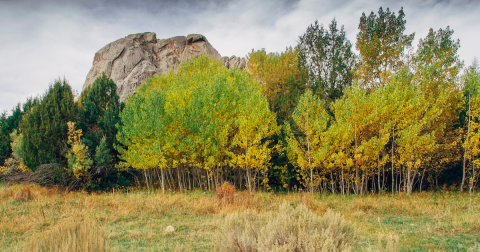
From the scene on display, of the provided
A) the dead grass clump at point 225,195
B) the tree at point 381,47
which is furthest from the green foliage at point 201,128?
the tree at point 381,47

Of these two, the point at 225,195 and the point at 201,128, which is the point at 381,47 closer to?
the point at 201,128

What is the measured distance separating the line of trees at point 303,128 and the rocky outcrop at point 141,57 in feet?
94.2

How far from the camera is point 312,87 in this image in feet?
85.5

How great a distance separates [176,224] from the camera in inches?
395

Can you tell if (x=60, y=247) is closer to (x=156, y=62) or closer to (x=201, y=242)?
(x=201, y=242)

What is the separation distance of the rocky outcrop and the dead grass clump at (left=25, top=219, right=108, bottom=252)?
152 feet

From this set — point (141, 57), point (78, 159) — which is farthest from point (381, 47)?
point (141, 57)

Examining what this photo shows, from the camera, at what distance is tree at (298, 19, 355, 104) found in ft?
86.3

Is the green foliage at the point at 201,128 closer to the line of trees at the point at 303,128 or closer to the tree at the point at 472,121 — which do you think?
the line of trees at the point at 303,128

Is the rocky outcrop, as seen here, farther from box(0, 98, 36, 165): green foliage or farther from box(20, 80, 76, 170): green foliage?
box(20, 80, 76, 170): green foliage

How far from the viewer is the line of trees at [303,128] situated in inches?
714

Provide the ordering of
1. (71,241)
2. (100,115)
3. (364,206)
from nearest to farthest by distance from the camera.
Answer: (71,241), (364,206), (100,115)

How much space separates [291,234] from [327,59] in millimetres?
25771

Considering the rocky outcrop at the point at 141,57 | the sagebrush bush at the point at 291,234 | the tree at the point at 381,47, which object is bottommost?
the sagebrush bush at the point at 291,234
